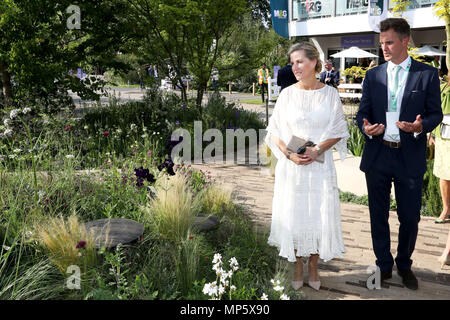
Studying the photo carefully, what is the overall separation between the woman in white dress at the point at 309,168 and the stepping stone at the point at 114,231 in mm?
1121

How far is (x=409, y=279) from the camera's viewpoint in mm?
3334

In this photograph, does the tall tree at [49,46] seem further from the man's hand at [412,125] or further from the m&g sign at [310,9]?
the m&g sign at [310,9]

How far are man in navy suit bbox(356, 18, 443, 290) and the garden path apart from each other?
0.55ft

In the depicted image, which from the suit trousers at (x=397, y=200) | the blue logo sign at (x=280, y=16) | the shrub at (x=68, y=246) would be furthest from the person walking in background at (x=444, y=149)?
the blue logo sign at (x=280, y=16)

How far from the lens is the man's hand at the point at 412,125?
304cm

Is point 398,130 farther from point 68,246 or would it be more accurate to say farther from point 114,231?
point 68,246

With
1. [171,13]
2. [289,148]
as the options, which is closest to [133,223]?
[289,148]

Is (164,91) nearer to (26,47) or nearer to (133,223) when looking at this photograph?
(26,47)

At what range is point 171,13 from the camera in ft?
30.9

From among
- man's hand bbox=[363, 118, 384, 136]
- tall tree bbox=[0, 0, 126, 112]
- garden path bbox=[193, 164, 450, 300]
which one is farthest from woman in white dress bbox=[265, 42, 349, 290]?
tall tree bbox=[0, 0, 126, 112]

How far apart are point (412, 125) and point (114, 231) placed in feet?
7.59

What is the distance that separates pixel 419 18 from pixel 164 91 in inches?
562

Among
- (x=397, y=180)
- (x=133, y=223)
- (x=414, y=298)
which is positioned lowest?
(x=414, y=298)
